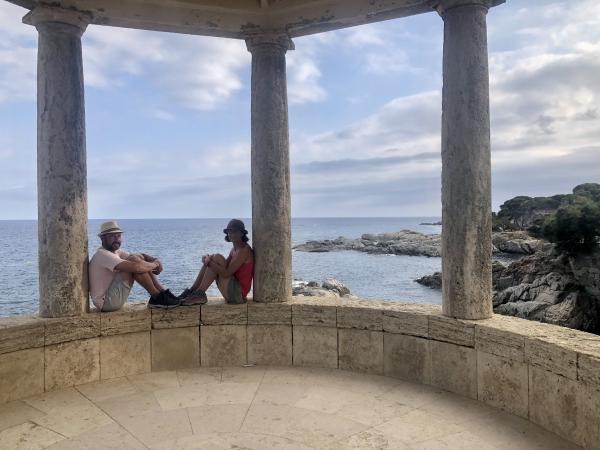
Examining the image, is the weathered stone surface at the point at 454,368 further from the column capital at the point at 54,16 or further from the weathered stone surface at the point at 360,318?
the column capital at the point at 54,16

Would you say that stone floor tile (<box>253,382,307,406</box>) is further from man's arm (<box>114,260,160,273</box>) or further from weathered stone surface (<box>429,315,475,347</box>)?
man's arm (<box>114,260,160,273</box>)

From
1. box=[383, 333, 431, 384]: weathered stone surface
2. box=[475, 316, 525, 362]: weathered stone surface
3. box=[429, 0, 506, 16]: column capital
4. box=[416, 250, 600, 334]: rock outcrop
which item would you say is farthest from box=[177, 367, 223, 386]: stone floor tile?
box=[416, 250, 600, 334]: rock outcrop

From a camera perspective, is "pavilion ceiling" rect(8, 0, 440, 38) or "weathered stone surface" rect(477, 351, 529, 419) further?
"pavilion ceiling" rect(8, 0, 440, 38)

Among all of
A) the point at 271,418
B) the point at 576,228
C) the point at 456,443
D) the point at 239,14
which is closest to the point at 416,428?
the point at 456,443

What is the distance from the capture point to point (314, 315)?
6.20 meters

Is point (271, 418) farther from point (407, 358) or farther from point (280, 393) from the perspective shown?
point (407, 358)

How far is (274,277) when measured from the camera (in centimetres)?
646

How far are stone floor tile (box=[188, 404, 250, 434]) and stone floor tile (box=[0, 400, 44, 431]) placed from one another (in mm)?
1575

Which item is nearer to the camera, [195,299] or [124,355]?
[124,355]

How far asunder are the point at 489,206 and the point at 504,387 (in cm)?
195

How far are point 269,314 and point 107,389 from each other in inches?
84.0

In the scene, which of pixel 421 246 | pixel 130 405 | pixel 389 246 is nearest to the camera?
pixel 130 405

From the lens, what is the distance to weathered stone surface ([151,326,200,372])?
605 centimetres

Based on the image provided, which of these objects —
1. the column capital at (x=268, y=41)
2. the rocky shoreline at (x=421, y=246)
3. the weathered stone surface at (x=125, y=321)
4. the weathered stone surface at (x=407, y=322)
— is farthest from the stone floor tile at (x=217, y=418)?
the rocky shoreline at (x=421, y=246)
